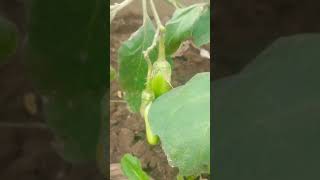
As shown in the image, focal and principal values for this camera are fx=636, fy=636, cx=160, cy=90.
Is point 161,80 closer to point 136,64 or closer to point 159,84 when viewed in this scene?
point 159,84

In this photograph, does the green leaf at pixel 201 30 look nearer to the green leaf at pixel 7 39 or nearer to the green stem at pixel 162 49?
the green stem at pixel 162 49

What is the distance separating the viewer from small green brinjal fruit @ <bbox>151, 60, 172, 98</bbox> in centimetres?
65

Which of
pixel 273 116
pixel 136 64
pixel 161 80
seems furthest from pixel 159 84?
pixel 273 116

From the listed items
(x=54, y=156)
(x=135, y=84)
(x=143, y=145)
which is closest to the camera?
(x=54, y=156)

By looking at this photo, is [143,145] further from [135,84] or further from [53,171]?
[53,171]

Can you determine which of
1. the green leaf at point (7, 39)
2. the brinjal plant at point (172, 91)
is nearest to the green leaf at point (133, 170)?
the brinjal plant at point (172, 91)

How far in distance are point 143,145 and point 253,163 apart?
77 centimetres

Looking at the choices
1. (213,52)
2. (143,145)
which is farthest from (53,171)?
(143,145)

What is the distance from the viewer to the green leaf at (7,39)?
1.70 feet

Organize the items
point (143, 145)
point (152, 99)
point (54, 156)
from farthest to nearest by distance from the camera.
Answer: point (143, 145), point (152, 99), point (54, 156)

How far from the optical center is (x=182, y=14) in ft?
2.37

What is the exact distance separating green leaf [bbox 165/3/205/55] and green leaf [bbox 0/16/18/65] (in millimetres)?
228

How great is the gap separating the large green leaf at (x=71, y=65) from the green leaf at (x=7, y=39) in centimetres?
2

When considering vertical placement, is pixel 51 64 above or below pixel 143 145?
above
